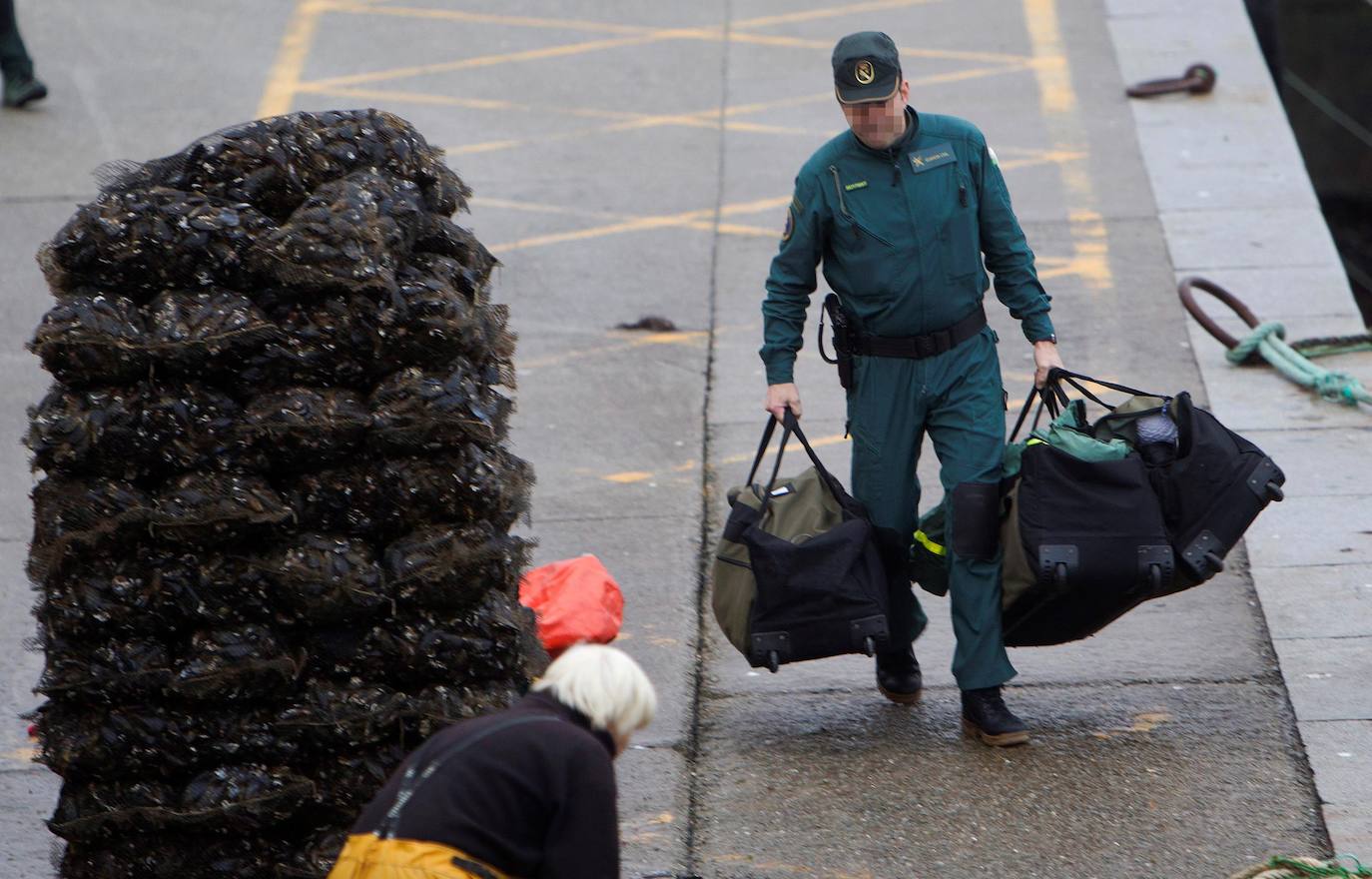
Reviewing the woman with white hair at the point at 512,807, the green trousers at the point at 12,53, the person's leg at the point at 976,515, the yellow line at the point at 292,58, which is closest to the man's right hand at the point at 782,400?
the person's leg at the point at 976,515

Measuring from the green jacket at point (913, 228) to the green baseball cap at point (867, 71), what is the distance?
19cm

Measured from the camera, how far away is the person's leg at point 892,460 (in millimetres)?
5363

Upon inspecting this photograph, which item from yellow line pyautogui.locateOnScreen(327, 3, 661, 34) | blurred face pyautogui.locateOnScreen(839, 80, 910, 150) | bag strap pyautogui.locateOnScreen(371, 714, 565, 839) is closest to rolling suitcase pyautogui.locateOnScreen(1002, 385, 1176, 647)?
blurred face pyautogui.locateOnScreen(839, 80, 910, 150)

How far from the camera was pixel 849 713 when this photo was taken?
226 inches

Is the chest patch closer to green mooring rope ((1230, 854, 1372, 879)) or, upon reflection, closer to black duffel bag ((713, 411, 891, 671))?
black duffel bag ((713, 411, 891, 671))

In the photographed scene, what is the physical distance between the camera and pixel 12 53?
38.3 feet

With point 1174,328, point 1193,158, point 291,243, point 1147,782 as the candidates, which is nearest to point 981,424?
point 1147,782

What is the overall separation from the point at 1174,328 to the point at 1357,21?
31.4ft

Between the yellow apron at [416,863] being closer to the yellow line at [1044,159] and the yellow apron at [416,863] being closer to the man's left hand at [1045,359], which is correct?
the man's left hand at [1045,359]

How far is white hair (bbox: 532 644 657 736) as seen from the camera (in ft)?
11.2

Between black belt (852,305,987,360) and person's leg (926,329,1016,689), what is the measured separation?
0.03m

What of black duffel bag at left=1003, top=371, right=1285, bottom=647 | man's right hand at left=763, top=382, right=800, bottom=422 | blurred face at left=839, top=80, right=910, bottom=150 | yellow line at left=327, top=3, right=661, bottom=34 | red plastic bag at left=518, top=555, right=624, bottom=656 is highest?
blurred face at left=839, top=80, right=910, bottom=150

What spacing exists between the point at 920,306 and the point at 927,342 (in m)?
0.11

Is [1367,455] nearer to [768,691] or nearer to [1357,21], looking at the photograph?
[768,691]
